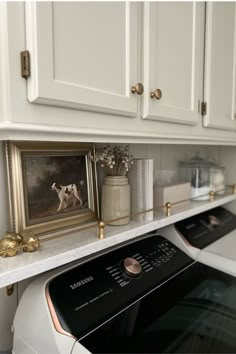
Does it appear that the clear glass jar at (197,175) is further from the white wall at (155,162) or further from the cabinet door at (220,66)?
the cabinet door at (220,66)

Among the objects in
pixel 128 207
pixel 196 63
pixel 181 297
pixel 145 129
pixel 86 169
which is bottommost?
pixel 181 297

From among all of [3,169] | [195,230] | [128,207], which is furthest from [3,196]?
[195,230]

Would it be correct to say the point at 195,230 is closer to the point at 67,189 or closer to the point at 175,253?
the point at 175,253

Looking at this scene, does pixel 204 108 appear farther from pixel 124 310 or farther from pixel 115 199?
pixel 124 310

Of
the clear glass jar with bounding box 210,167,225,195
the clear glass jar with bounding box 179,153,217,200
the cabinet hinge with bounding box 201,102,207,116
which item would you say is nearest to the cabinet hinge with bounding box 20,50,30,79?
the cabinet hinge with bounding box 201,102,207,116

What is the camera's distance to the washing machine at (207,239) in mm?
1117

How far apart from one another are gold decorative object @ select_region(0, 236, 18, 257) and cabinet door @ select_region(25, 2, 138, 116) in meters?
0.36

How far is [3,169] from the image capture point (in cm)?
79

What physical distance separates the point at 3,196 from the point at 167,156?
94 cm

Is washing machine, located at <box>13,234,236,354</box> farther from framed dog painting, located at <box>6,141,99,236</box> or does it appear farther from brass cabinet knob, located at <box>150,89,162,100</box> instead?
brass cabinet knob, located at <box>150,89,162,100</box>

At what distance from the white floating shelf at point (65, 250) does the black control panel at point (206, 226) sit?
214 mm

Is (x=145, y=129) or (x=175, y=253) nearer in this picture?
(x=145, y=129)

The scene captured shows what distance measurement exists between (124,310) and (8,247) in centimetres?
37

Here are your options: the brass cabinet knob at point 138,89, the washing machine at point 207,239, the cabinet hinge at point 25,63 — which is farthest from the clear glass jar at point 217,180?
the cabinet hinge at point 25,63
